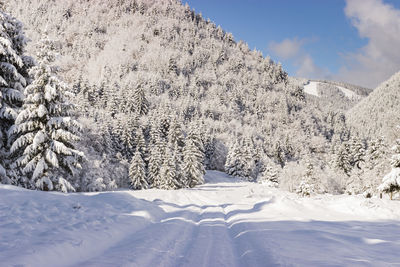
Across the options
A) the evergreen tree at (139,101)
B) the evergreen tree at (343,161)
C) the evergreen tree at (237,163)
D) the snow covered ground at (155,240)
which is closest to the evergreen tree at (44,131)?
the snow covered ground at (155,240)

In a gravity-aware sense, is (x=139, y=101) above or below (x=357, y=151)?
above

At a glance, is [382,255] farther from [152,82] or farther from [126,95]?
[152,82]

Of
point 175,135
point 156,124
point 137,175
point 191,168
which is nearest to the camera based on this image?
point 137,175

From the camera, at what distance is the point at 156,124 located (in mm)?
65875

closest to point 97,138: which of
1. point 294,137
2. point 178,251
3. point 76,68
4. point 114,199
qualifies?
point 114,199

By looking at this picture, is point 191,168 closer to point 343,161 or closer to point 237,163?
point 237,163

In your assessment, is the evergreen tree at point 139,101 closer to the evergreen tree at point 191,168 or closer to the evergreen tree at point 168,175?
the evergreen tree at point 191,168

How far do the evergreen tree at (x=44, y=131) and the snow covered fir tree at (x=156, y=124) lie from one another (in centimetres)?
7

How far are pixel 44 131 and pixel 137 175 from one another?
30370mm


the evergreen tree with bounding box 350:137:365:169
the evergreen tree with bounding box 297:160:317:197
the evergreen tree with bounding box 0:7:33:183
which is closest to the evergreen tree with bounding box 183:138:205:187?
the evergreen tree with bounding box 297:160:317:197

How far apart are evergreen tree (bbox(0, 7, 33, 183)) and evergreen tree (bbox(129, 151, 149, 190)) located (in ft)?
98.8

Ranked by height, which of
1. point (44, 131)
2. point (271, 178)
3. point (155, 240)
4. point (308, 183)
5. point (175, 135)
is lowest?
point (271, 178)

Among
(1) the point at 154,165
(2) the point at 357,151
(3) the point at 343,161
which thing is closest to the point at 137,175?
(1) the point at 154,165

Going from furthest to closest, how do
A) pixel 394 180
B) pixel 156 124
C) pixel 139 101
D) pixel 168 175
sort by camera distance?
1. pixel 139 101
2. pixel 156 124
3. pixel 168 175
4. pixel 394 180
